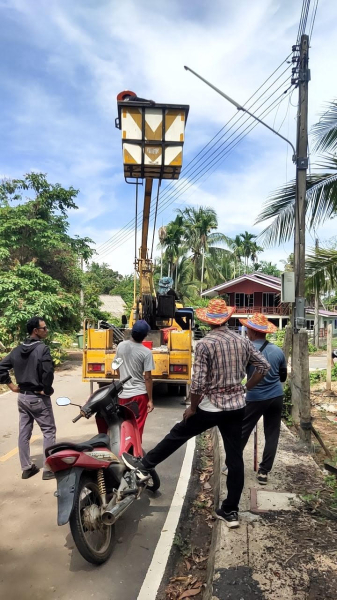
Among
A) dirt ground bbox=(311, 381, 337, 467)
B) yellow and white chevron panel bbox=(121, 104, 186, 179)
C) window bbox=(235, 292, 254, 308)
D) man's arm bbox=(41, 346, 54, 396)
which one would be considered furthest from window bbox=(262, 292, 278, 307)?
man's arm bbox=(41, 346, 54, 396)

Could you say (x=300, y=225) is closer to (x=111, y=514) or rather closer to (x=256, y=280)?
(x=111, y=514)

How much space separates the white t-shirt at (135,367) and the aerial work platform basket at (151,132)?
4.42m

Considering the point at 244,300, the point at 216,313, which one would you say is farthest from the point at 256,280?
the point at 216,313

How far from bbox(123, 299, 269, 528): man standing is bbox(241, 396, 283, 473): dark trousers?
2.59 feet

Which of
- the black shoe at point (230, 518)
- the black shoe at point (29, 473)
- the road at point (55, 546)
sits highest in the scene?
the black shoe at point (230, 518)

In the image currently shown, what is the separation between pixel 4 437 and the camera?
6.42 meters

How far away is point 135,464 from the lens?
3.65 meters

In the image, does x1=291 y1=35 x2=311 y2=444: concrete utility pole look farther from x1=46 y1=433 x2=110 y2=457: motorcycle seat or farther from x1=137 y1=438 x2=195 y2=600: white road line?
x1=46 y1=433 x2=110 y2=457: motorcycle seat

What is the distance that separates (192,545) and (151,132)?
634 centimetres

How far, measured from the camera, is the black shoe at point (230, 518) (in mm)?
3328

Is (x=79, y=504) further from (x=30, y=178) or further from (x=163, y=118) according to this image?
(x=30, y=178)

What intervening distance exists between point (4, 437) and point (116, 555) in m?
3.75

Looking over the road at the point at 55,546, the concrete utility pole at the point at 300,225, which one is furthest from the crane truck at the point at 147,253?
the road at the point at 55,546

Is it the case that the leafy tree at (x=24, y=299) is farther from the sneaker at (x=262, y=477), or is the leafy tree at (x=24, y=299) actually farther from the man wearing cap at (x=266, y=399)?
the sneaker at (x=262, y=477)
